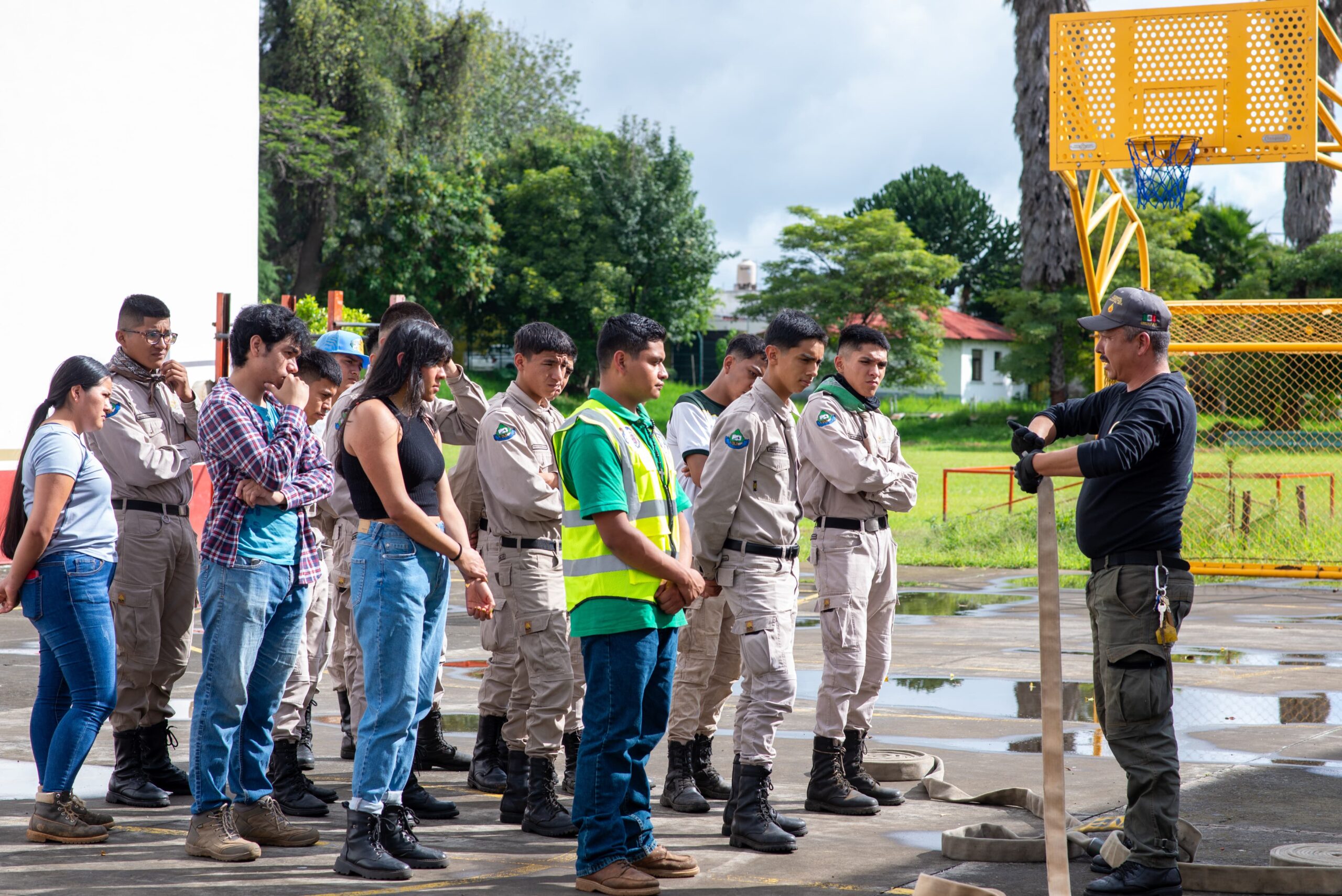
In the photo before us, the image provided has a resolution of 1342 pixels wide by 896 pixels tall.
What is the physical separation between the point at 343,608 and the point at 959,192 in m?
74.9

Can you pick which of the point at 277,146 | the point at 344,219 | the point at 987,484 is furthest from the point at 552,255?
the point at 987,484

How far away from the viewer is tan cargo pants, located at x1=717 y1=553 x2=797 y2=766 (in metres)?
5.48

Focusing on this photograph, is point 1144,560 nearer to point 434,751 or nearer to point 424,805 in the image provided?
point 424,805

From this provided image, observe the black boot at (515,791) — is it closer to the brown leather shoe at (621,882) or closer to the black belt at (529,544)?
the black belt at (529,544)

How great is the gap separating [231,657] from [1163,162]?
8550 mm

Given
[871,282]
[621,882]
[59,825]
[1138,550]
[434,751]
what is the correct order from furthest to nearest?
[871,282], [434,751], [59,825], [1138,550], [621,882]

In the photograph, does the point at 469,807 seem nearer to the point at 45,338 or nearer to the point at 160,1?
the point at 45,338

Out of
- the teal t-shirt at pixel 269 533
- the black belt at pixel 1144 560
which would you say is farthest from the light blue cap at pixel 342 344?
the black belt at pixel 1144 560

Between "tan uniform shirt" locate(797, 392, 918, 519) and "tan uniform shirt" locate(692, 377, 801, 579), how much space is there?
11.8 inches

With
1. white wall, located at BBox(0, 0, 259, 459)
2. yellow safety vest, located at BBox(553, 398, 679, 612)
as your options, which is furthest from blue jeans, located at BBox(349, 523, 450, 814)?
white wall, located at BBox(0, 0, 259, 459)

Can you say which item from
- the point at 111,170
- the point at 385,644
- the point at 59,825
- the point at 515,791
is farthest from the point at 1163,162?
the point at 111,170

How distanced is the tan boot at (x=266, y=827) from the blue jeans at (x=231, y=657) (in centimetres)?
19

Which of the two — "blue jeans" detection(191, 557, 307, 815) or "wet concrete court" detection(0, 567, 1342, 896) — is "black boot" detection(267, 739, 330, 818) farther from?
"blue jeans" detection(191, 557, 307, 815)

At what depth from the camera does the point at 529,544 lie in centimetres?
603
